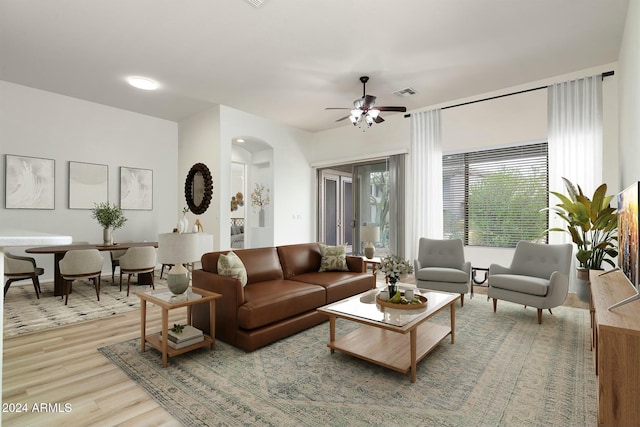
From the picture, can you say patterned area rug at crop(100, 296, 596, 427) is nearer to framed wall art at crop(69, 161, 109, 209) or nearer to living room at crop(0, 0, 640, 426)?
living room at crop(0, 0, 640, 426)

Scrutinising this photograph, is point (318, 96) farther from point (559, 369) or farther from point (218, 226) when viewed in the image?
point (559, 369)

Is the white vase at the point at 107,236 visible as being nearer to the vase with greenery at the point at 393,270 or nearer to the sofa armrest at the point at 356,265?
the sofa armrest at the point at 356,265

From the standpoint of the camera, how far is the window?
4902mm

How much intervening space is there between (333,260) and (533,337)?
226 cm

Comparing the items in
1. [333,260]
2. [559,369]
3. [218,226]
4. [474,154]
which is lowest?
[559,369]

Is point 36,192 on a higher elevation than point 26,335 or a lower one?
higher

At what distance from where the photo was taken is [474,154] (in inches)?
215

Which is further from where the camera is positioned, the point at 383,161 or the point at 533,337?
the point at 383,161

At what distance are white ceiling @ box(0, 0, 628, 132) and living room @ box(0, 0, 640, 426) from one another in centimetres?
31

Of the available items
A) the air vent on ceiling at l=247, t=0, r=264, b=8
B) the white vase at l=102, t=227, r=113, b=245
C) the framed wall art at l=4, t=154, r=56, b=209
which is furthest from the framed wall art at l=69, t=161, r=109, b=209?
the air vent on ceiling at l=247, t=0, r=264, b=8

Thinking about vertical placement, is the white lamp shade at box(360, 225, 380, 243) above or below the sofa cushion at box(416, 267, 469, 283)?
above

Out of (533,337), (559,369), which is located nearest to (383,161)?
(533,337)

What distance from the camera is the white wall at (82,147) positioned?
4960mm

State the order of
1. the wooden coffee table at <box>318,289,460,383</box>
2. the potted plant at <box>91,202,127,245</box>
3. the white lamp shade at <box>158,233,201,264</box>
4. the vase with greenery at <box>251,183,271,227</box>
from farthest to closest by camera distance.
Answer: the vase with greenery at <box>251,183,271,227</box> → the potted plant at <box>91,202,127,245</box> → the white lamp shade at <box>158,233,201,264</box> → the wooden coffee table at <box>318,289,460,383</box>
